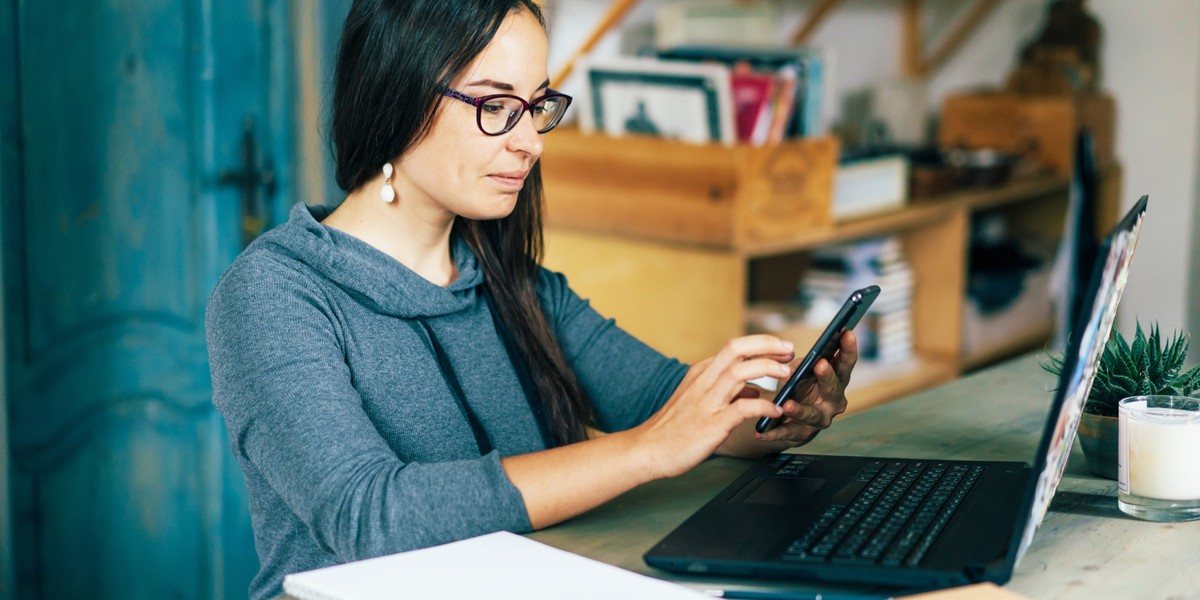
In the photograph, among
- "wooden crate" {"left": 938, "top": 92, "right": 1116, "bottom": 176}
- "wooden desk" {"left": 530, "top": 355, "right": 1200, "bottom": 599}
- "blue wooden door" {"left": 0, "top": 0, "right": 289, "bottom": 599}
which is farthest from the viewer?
"wooden crate" {"left": 938, "top": 92, "right": 1116, "bottom": 176}

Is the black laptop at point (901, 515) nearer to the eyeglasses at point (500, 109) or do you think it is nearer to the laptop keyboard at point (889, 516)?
the laptop keyboard at point (889, 516)

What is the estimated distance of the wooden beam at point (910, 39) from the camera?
13.2 ft

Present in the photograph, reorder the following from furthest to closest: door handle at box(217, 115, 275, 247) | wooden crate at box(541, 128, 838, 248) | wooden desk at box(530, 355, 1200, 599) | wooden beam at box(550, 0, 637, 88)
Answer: wooden beam at box(550, 0, 637, 88) → wooden crate at box(541, 128, 838, 248) → door handle at box(217, 115, 275, 247) → wooden desk at box(530, 355, 1200, 599)

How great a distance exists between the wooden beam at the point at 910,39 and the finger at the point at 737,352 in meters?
3.02

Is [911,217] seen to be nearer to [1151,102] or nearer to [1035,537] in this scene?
[1151,102]

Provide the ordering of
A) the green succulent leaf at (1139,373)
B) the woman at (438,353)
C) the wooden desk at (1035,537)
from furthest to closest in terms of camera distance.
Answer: the green succulent leaf at (1139,373) → the woman at (438,353) → the wooden desk at (1035,537)

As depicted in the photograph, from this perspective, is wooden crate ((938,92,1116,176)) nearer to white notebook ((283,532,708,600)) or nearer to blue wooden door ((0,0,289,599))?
blue wooden door ((0,0,289,599))

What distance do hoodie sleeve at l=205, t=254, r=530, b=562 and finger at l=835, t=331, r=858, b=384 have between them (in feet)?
1.46

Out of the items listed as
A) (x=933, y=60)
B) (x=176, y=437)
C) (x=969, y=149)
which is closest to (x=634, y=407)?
(x=176, y=437)

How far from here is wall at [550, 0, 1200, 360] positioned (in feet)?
12.7

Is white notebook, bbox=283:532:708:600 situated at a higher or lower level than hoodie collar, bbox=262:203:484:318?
lower

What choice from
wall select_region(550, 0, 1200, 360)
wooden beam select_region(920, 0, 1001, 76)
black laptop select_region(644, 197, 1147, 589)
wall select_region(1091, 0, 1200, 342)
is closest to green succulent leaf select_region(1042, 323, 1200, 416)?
black laptop select_region(644, 197, 1147, 589)

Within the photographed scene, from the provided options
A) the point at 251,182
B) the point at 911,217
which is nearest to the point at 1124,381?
the point at 251,182

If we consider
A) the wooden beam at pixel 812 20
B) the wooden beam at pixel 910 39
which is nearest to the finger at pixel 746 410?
the wooden beam at pixel 812 20
